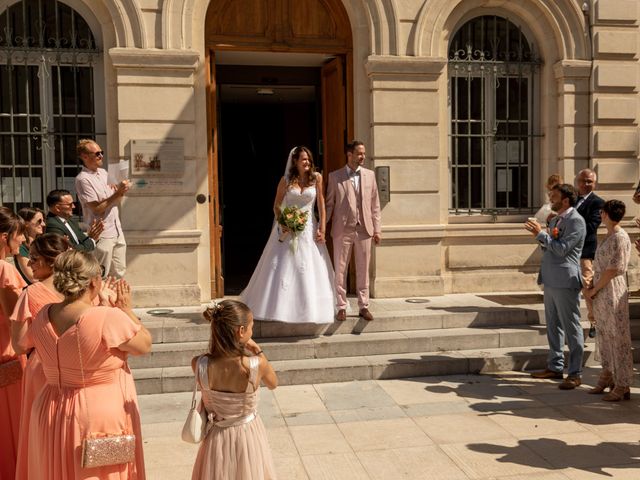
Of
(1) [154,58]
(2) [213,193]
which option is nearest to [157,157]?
(2) [213,193]

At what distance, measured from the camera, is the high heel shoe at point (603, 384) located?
7.16 meters

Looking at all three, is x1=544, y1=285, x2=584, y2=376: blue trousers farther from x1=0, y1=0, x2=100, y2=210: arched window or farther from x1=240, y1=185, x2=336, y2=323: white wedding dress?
x1=0, y1=0, x2=100, y2=210: arched window

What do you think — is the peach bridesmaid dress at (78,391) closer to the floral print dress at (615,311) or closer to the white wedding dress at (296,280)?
the white wedding dress at (296,280)

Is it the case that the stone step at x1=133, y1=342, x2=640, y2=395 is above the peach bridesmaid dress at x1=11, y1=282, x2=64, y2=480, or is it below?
below

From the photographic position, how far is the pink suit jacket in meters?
8.74

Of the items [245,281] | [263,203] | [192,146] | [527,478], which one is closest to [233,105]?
[263,203]

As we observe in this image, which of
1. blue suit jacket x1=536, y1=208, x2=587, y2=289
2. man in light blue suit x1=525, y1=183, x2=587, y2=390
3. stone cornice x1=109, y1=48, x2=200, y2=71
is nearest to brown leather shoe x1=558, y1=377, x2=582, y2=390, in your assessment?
man in light blue suit x1=525, y1=183, x2=587, y2=390

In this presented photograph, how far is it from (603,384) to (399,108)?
4634mm

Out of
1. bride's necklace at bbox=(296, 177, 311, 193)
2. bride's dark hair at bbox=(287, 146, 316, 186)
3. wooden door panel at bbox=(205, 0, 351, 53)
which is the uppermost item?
wooden door panel at bbox=(205, 0, 351, 53)

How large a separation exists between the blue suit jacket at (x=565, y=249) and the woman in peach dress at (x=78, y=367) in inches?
190

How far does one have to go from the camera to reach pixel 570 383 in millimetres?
7391

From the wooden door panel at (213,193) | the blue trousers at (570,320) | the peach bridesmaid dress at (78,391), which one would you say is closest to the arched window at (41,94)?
the wooden door panel at (213,193)

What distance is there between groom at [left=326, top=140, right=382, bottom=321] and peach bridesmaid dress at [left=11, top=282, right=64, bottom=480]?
16.0ft

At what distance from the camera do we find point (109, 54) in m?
9.27
